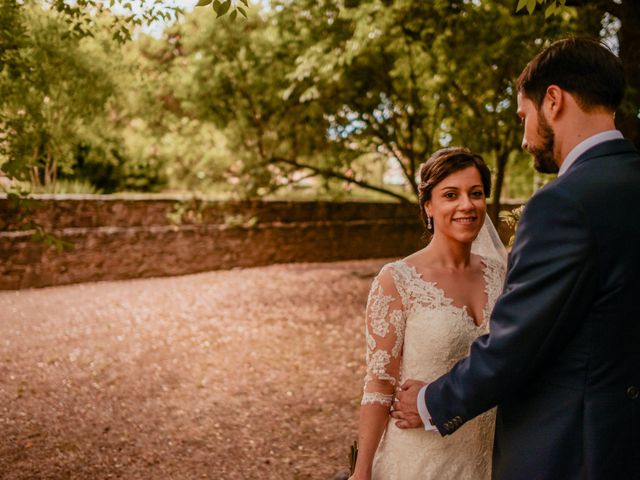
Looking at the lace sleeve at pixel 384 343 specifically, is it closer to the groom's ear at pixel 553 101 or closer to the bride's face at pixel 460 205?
the bride's face at pixel 460 205

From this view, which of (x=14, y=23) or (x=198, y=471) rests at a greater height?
(x=14, y=23)

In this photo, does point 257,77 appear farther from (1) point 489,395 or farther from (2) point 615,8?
(1) point 489,395

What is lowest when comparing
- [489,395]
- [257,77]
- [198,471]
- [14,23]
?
[198,471]

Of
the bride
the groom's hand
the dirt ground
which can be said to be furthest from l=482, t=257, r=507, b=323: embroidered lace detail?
the dirt ground

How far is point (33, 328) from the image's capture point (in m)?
8.45

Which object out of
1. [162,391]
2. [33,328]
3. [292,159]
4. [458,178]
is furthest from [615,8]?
[33,328]

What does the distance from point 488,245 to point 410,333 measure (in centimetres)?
77

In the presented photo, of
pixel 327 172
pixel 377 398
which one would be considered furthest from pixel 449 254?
pixel 327 172

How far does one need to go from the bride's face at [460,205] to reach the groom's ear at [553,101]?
698 mm

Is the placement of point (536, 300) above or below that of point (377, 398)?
above

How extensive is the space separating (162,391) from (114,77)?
8626 mm

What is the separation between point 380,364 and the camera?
2.39m

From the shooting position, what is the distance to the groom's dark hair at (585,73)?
174 cm

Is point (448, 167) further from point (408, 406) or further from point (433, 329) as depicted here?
point (408, 406)
